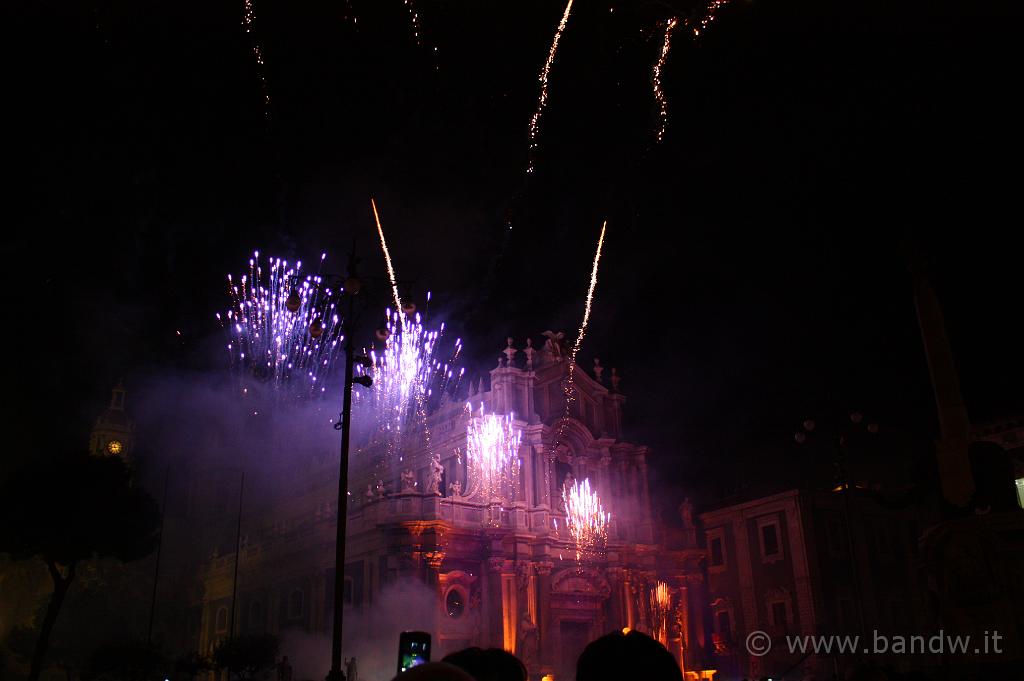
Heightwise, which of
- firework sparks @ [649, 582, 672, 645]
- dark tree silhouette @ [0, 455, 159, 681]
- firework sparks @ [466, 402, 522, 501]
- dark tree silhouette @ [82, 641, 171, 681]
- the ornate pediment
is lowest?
dark tree silhouette @ [82, 641, 171, 681]

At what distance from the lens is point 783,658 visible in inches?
1471

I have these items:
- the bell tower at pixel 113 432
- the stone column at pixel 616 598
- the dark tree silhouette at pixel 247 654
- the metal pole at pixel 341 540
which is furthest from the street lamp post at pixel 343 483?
the bell tower at pixel 113 432

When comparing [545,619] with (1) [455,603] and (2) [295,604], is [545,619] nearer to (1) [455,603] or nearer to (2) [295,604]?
(1) [455,603]

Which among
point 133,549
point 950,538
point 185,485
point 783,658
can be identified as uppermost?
point 185,485

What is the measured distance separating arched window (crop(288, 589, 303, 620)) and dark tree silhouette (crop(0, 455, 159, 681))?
35.9ft

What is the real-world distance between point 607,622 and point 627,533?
16.1 ft

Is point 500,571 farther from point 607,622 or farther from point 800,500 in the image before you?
point 800,500

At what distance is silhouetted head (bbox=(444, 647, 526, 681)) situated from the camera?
366 centimetres

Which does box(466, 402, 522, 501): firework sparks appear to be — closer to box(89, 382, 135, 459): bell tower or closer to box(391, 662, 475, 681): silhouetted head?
box(391, 662, 475, 681): silhouetted head

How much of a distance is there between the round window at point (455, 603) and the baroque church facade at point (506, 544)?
0.08 m

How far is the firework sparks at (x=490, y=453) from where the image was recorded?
36125mm

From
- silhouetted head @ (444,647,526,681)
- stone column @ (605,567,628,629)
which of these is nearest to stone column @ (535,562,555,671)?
stone column @ (605,567,628,629)

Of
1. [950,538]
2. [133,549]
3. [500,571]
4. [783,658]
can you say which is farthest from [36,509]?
[783,658]

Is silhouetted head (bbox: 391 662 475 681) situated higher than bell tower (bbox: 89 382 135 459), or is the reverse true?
bell tower (bbox: 89 382 135 459)
